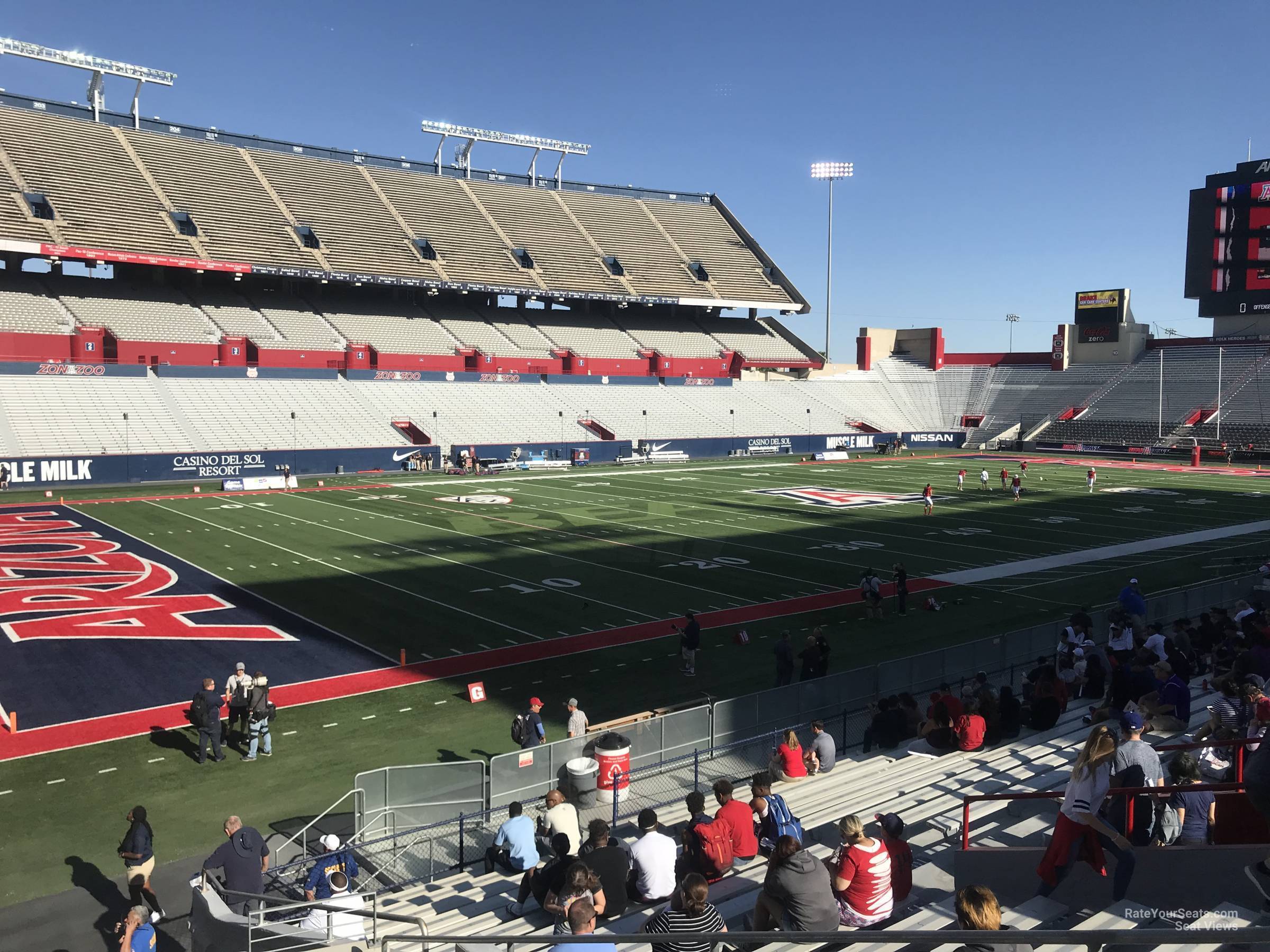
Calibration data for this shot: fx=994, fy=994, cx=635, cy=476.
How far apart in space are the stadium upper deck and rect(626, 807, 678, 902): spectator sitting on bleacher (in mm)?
57681

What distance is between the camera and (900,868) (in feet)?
24.0

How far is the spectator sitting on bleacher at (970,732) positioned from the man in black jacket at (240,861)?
25.2 ft

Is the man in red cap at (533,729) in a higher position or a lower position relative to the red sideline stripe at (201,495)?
lower

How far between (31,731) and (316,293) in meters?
57.6

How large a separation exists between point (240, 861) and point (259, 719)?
536 cm

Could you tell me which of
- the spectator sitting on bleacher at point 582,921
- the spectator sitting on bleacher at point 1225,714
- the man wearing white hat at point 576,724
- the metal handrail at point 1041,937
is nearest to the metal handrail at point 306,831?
the man wearing white hat at point 576,724

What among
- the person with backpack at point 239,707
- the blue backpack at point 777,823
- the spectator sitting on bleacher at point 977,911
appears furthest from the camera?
the person with backpack at point 239,707

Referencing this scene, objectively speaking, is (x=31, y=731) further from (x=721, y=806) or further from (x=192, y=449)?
(x=192, y=449)

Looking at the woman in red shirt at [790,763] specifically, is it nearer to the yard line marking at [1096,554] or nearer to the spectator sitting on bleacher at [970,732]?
the spectator sitting on bleacher at [970,732]

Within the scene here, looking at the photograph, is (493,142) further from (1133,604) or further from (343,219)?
(1133,604)

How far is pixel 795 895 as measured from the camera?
6.16 meters

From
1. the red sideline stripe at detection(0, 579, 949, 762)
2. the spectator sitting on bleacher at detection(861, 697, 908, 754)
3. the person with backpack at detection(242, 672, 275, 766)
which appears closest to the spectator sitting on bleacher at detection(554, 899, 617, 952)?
the spectator sitting on bleacher at detection(861, 697, 908, 754)

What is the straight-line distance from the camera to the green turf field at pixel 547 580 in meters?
13.2

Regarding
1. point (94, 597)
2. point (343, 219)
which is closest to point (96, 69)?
point (343, 219)
